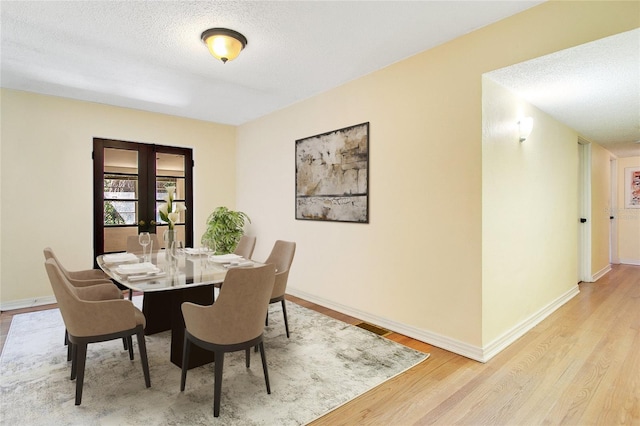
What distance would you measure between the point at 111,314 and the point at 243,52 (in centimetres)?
254

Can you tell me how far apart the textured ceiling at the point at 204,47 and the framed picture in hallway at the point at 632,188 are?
420cm

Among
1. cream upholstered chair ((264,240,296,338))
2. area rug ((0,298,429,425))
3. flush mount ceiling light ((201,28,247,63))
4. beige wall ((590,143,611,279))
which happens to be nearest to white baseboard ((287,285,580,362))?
area rug ((0,298,429,425))

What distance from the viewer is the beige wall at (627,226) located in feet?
23.5

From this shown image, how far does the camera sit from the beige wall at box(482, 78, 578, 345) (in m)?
2.85

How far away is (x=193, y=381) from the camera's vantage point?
2416 mm

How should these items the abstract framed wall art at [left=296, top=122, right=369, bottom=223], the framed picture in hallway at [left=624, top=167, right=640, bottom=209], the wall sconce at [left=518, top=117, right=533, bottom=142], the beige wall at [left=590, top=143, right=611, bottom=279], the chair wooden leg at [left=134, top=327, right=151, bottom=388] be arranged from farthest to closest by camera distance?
the framed picture in hallway at [left=624, top=167, right=640, bottom=209] → the beige wall at [left=590, top=143, right=611, bottom=279] → the abstract framed wall art at [left=296, top=122, right=369, bottom=223] → the wall sconce at [left=518, top=117, right=533, bottom=142] → the chair wooden leg at [left=134, top=327, right=151, bottom=388]

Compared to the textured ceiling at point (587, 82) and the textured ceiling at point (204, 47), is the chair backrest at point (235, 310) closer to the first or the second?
the textured ceiling at point (204, 47)

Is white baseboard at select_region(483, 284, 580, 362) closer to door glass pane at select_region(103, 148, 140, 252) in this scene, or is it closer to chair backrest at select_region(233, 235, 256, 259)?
chair backrest at select_region(233, 235, 256, 259)

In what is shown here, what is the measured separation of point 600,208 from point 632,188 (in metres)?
1.82

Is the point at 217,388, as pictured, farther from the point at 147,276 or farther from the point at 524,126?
the point at 524,126

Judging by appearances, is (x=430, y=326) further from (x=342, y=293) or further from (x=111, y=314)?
(x=111, y=314)

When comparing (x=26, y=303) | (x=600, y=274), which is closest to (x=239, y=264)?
(x=26, y=303)

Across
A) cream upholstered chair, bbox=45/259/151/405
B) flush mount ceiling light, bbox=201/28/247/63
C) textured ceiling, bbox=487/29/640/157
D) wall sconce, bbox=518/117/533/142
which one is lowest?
cream upholstered chair, bbox=45/259/151/405

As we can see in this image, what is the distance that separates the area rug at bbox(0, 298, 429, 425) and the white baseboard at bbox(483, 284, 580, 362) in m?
0.58
